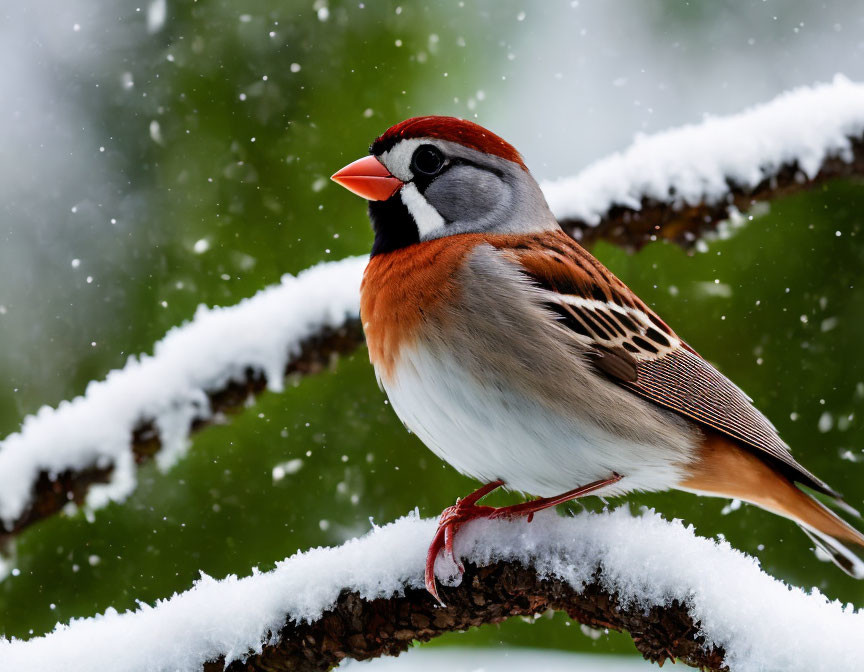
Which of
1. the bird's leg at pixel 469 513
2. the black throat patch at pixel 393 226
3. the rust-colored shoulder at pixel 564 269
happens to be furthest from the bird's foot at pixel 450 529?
the black throat patch at pixel 393 226

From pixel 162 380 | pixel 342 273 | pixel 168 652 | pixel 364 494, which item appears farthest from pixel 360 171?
pixel 364 494

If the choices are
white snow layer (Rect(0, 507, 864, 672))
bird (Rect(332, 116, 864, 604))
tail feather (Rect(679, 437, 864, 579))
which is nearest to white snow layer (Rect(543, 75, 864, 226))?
bird (Rect(332, 116, 864, 604))

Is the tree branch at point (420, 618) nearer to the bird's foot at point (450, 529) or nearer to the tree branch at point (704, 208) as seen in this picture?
the bird's foot at point (450, 529)

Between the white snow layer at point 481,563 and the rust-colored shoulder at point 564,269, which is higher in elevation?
the rust-colored shoulder at point 564,269

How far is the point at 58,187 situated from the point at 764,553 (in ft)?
9.94

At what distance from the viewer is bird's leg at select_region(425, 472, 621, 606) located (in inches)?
54.1

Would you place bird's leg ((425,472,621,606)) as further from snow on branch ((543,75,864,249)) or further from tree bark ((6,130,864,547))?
snow on branch ((543,75,864,249))

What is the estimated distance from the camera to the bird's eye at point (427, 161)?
75.0 inches

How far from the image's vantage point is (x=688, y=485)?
1.73 m

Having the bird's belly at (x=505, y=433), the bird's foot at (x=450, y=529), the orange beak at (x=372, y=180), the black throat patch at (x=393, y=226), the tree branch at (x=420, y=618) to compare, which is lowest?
the tree branch at (x=420, y=618)

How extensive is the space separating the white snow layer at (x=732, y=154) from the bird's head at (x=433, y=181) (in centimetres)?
37

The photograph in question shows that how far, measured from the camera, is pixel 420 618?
4.46 feet

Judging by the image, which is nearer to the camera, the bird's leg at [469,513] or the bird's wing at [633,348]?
the bird's leg at [469,513]

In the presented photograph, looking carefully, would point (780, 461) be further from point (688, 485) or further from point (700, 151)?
point (700, 151)
